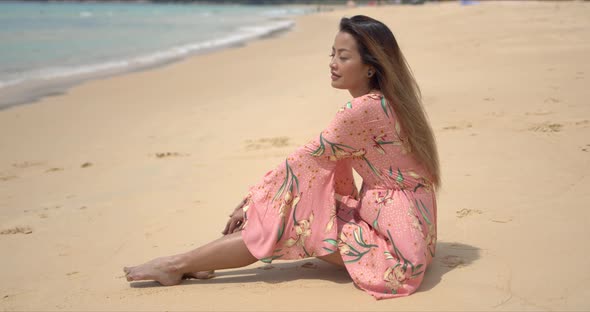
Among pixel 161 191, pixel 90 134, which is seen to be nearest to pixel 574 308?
pixel 161 191

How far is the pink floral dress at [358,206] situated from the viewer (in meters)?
2.54

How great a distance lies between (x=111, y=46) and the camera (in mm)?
17266

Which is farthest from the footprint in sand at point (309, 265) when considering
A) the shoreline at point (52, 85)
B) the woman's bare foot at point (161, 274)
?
the shoreline at point (52, 85)

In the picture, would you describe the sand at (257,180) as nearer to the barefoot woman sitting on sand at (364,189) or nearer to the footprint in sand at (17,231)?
the footprint in sand at (17,231)

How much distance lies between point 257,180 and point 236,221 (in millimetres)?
1919

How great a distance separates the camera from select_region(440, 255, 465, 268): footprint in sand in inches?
110

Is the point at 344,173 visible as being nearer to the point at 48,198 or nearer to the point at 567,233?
the point at 567,233

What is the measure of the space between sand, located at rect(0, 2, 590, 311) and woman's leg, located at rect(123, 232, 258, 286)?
0.06 m

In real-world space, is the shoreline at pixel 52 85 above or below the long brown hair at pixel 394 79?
below

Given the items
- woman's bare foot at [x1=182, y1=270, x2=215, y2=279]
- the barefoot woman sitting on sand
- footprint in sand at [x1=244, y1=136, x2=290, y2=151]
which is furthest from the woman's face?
footprint in sand at [x1=244, y1=136, x2=290, y2=151]

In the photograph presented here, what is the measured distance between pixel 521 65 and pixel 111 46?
12374 millimetres

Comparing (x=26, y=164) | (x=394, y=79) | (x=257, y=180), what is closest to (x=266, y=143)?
(x=257, y=180)

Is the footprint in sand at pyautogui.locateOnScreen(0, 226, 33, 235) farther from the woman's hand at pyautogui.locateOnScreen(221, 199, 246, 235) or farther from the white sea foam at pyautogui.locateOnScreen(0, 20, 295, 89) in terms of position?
the white sea foam at pyautogui.locateOnScreen(0, 20, 295, 89)

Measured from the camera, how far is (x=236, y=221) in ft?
9.02
